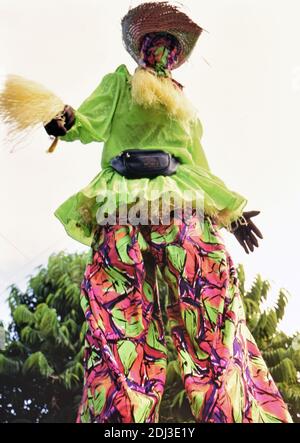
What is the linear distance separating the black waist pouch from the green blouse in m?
0.02

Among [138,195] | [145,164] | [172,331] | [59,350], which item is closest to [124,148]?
[145,164]

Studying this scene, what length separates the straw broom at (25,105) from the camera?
232 cm

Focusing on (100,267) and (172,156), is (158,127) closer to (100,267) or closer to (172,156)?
(172,156)

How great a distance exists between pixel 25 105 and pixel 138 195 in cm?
49

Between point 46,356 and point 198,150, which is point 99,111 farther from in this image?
point 46,356

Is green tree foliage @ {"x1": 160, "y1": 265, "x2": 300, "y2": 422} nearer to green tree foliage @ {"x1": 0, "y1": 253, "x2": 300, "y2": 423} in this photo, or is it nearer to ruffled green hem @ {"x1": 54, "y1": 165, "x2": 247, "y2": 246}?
green tree foliage @ {"x1": 0, "y1": 253, "x2": 300, "y2": 423}

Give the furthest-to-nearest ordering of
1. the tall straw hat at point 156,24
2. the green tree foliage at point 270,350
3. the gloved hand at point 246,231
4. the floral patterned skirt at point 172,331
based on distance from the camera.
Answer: the green tree foliage at point 270,350 < the gloved hand at point 246,231 < the tall straw hat at point 156,24 < the floral patterned skirt at point 172,331

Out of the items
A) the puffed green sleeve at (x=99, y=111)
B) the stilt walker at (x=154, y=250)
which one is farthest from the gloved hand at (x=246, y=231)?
the puffed green sleeve at (x=99, y=111)

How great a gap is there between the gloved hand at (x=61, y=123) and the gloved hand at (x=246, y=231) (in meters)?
0.76

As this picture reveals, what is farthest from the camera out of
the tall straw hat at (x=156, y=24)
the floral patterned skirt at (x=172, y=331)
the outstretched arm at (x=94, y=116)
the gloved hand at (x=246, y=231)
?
the gloved hand at (x=246, y=231)

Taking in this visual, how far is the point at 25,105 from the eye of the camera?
91.6 inches

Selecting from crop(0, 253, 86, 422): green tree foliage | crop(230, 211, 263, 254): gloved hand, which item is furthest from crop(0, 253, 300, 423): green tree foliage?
crop(230, 211, 263, 254): gloved hand

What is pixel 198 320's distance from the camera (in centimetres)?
228

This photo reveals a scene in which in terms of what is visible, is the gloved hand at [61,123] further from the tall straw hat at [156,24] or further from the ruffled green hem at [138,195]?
the tall straw hat at [156,24]
